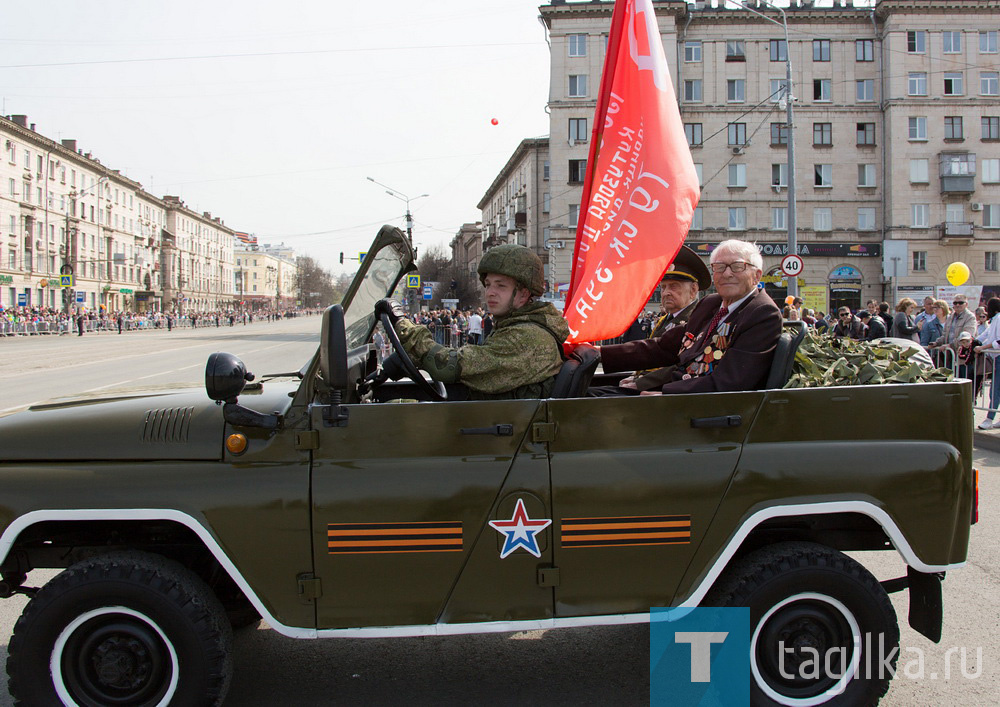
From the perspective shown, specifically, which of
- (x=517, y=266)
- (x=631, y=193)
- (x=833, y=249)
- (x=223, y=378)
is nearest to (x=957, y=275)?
(x=631, y=193)

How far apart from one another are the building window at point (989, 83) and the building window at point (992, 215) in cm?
793

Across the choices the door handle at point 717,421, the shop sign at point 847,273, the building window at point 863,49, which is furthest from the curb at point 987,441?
the building window at point 863,49

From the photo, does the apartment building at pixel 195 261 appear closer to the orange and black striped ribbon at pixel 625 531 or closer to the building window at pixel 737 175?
the building window at pixel 737 175

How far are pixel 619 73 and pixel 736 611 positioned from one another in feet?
10.5

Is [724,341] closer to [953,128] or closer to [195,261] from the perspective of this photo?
[953,128]

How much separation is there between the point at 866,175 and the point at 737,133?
9686mm

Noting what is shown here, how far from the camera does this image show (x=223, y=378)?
2572mm

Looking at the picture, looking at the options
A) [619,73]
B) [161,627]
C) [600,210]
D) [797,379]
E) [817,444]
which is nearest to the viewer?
[161,627]

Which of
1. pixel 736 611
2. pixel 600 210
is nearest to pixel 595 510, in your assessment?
pixel 736 611

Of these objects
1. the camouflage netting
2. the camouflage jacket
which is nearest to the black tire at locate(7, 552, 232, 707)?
the camouflage jacket

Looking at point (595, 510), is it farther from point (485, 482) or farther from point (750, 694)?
point (750, 694)

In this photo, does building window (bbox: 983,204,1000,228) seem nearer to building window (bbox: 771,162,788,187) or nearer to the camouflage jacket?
building window (bbox: 771,162,788,187)

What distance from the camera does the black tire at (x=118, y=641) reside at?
257 cm

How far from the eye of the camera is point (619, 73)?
451cm
